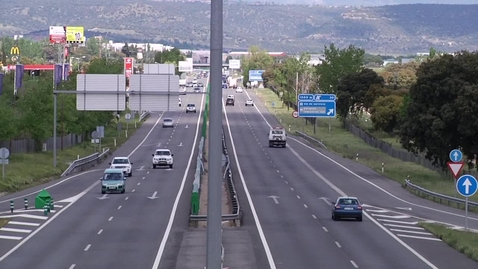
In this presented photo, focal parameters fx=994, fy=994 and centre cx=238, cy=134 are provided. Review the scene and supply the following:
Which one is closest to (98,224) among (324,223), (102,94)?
(102,94)

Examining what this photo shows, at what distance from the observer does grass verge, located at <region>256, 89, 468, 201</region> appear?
67.3m

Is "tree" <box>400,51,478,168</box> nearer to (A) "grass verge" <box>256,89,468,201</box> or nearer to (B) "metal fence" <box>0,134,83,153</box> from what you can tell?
(A) "grass verge" <box>256,89,468,201</box>

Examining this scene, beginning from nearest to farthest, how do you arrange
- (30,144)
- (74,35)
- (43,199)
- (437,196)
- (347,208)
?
(347,208), (43,199), (437,196), (30,144), (74,35)

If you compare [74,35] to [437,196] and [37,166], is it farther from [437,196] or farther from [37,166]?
[437,196]

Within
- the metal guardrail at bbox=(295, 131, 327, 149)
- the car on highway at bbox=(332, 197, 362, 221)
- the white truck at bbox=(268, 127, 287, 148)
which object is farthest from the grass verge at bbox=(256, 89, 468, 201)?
the car on highway at bbox=(332, 197, 362, 221)

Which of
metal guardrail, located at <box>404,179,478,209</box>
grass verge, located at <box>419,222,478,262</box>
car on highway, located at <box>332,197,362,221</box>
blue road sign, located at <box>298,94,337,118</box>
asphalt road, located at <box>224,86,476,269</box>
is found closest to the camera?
asphalt road, located at <box>224,86,476,269</box>

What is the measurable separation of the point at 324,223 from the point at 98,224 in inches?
385

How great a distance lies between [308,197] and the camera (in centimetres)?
5550

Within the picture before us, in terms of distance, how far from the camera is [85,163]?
254 ft

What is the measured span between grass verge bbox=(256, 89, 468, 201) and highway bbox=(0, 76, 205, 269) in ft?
51.2

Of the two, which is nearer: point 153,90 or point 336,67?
point 153,90

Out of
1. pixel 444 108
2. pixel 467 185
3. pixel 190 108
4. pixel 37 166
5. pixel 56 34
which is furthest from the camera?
pixel 56 34

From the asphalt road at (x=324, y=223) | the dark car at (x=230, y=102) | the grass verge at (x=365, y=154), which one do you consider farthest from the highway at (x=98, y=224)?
the dark car at (x=230, y=102)

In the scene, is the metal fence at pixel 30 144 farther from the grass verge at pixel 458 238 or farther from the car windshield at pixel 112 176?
the grass verge at pixel 458 238
